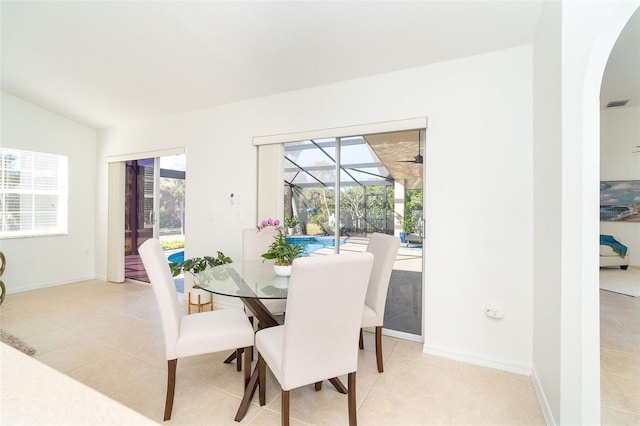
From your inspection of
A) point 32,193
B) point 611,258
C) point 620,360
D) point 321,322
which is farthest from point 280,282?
point 611,258

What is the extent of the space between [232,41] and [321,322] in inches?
97.4

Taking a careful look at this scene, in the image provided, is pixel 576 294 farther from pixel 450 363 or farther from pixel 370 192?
pixel 370 192

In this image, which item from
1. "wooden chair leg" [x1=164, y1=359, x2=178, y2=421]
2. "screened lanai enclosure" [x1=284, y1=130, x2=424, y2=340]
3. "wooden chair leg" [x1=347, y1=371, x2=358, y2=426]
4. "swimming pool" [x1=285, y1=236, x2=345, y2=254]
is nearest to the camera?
"wooden chair leg" [x1=347, y1=371, x2=358, y2=426]

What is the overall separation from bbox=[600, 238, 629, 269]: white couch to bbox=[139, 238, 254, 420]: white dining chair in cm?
648

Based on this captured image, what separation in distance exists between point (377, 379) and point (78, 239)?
5.28m

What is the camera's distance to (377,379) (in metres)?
2.23

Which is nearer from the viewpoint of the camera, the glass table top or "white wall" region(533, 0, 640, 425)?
"white wall" region(533, 0, 640, 425)

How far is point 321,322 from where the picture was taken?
1.53m

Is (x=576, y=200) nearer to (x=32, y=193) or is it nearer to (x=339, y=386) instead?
(x=339, y=386)

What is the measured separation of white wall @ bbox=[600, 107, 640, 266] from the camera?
17.1 ft

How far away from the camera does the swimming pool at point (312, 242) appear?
332 cm

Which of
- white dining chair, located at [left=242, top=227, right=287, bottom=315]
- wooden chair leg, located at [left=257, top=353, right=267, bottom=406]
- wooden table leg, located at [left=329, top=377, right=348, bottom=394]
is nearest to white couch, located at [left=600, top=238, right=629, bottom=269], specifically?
wooden table leg, located at [left=329, top=377, right=348, bottom=394]

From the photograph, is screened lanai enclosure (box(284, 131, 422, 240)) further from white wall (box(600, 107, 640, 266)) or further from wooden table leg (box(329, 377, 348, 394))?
white wall (box(600, 107, 640, 266))

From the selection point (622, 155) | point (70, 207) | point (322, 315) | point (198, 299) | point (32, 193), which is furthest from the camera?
point (622, 155)
